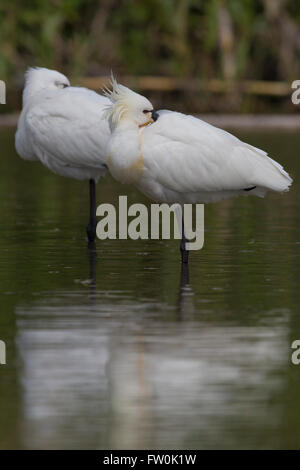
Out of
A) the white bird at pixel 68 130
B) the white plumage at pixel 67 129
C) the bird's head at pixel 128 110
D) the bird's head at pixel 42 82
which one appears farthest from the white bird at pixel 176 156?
the bird's head at pixel 42 82

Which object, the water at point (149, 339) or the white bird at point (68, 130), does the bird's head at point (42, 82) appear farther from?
the water at point (149, 339)

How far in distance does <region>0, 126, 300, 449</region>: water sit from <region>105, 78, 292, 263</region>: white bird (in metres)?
0.68

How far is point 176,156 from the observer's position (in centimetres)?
1149

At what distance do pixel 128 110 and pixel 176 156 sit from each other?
0.55 metres

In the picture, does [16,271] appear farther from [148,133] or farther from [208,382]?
[208,382]

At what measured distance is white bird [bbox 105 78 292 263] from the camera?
37.4 ft

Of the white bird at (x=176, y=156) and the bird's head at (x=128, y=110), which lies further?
the bird's head at (x=128, y=110)

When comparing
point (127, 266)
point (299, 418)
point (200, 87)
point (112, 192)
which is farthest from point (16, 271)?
point (200, 87)

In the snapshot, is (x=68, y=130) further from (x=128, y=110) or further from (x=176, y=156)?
(x=176, y=156)

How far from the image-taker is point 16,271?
457 inches

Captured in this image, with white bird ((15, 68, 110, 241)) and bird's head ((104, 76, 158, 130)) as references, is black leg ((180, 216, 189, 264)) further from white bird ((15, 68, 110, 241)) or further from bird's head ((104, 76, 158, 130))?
white bird ((15, 68, 110, 241))

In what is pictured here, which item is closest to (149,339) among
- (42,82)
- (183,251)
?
(183,251)

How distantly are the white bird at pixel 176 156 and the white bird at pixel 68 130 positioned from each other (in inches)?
62.1

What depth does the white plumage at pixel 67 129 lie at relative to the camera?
1355cm
